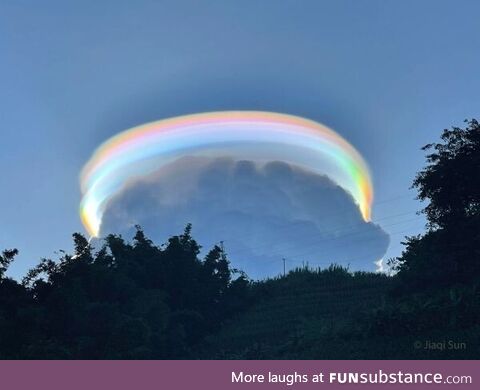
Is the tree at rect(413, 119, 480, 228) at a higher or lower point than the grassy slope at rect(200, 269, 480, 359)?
higher

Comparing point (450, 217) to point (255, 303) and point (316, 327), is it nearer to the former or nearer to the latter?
point (316, 327)

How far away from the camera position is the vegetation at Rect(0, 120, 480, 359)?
803 inches

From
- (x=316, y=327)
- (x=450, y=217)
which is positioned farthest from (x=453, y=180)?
(x=316, y=327)

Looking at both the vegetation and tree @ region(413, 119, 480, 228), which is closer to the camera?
the vegetation

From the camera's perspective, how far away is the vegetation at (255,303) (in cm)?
2039

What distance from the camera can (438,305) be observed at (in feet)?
69.3

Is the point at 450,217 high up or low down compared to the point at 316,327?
up

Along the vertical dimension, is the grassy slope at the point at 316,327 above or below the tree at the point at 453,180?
below

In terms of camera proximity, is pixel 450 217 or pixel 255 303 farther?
pixel 255 303

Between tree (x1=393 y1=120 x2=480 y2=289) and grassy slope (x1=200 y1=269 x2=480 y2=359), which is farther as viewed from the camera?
tree (x1=393 y1=120 x2=480 y2=289)

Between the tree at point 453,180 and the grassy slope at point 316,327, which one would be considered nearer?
the grassy slope at point 316,327

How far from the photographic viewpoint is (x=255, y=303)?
3616 cm
